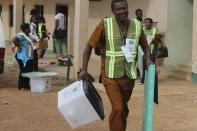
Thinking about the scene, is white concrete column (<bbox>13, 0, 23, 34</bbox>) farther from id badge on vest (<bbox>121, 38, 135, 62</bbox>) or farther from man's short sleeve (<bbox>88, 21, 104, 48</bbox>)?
id badge on vest (<bbox>121, 38, 135, 62</bbox>)

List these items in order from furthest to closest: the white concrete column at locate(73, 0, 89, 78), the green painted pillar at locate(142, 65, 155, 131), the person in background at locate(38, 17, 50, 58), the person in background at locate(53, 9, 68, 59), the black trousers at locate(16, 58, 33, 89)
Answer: the person in background at locate(53, 9, 68, 59) → the person in background at locate(38, 17, 50, 58) → the white concrete column at locate(73, 0, 89, 78) → the black trousers at locate(16, 58, 33, 89) → the green painted pillar at locate(142, 65, 155, 131)

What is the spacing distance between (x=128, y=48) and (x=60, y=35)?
43.6 ft

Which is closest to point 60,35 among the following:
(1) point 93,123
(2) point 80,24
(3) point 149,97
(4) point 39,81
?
(2) point 80,24

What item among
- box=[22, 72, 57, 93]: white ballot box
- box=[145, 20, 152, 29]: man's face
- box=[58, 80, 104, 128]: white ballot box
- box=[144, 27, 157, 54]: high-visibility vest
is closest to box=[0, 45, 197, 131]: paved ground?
box=[22, 72, 57, 93]: white ballot box

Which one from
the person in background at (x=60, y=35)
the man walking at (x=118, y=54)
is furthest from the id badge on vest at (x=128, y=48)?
the person in background at (x=60, y=35)

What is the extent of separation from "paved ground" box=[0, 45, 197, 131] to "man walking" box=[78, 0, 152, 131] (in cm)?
169

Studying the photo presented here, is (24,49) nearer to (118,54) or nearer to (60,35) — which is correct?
(118,54)

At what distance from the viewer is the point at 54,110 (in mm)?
9242

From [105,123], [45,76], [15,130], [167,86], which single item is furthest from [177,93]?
[15,130]

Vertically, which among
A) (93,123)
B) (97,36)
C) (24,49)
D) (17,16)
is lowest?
(93,123)

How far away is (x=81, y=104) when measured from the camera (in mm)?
5805

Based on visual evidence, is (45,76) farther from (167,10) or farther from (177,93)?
(167,10)

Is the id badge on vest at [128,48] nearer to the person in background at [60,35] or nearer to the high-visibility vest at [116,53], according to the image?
the high-visibility vest at [116,53]

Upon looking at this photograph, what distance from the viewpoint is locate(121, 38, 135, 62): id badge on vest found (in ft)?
19.8
